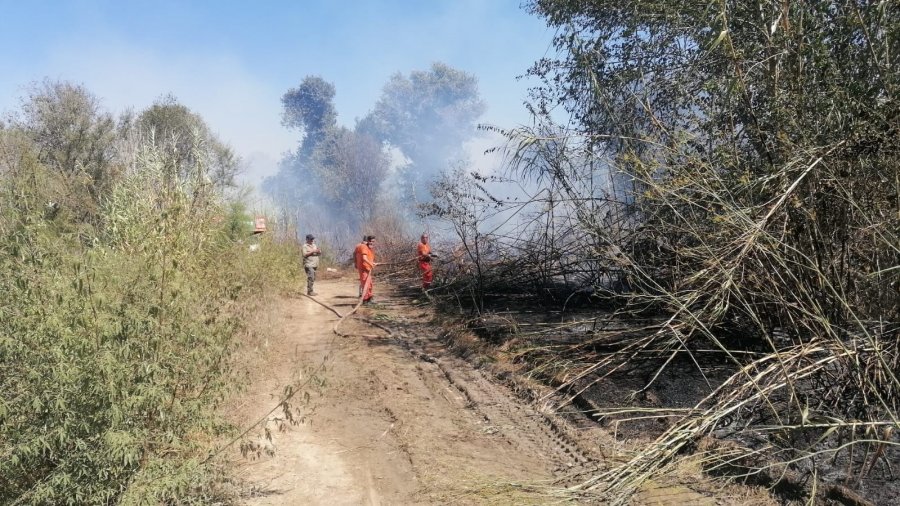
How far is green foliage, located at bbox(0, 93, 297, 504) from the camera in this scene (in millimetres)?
3600

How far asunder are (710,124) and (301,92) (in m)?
51.1

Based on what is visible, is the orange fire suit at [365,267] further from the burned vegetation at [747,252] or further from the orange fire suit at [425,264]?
the burned vegetation at [747,252]

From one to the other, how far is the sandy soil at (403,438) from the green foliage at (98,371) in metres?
0.64

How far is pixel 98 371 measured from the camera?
3654mm

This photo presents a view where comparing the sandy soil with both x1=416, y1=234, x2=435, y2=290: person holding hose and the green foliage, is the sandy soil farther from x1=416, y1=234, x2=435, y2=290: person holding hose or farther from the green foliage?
x1=416, y1=234, x2=435, y2=290: person holding hose

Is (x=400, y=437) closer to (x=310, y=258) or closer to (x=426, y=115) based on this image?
(x=310, y=258)

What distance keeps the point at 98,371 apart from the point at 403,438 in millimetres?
3054

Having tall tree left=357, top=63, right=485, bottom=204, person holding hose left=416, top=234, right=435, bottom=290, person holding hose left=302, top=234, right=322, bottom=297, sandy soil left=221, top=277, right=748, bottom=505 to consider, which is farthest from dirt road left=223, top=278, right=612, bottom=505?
tall tree left=357, top=63, right=485, bottom=204

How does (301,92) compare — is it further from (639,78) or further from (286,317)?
(639,78)

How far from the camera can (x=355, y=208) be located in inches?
1774

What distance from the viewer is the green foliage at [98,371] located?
11.8 ft

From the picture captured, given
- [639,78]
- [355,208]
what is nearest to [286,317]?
[639,78]

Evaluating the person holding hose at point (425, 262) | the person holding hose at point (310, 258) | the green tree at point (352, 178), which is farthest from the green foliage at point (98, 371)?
the green tree at point (352, 178)

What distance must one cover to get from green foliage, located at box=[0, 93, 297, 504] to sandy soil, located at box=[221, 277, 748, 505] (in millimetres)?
638
